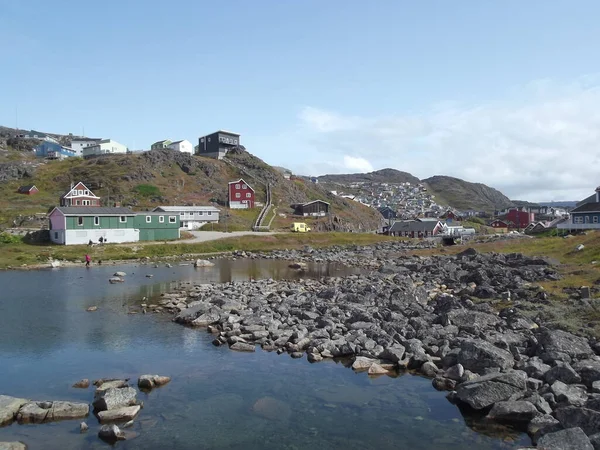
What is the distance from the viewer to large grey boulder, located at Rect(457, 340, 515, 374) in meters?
18.8

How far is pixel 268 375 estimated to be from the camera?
65.7ft

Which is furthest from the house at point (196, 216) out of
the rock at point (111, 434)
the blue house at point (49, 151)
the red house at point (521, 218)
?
the red house at point (521, 218)

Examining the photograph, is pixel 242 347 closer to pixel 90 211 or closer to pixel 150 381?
pixel 150 381

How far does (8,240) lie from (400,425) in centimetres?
6105

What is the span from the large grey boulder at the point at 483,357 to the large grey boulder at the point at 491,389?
1674 millimetres

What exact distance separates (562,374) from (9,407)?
18.7m

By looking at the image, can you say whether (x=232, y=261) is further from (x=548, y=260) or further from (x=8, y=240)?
(x=548, y=260)

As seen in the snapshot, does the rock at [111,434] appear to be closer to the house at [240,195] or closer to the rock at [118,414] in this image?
the rock at [118,414]

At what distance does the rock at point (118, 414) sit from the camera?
1555 centimetres

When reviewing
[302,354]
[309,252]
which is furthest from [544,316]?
[309,252]

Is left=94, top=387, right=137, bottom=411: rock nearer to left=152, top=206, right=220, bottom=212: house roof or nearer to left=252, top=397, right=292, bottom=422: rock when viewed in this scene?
left=252, top=397, right=292, bottom=422: rock

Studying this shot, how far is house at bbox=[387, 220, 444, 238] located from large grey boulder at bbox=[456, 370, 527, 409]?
87354 millimetres

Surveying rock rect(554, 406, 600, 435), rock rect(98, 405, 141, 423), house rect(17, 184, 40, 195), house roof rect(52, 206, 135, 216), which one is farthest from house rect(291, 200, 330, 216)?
rock rect(554, 406, 600, 435)

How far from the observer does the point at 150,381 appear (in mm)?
18484
